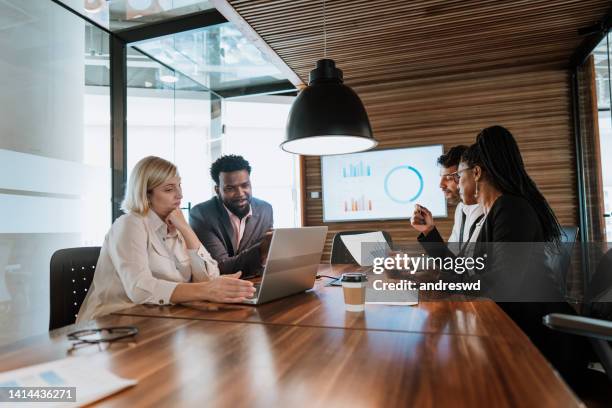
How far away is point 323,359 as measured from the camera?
33.4 inches

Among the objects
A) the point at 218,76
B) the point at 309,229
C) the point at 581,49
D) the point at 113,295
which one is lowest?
the point at 113,295

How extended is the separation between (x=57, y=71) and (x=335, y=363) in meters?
3.36

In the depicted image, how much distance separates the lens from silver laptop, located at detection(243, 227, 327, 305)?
4.50ft

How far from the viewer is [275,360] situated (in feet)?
2.78

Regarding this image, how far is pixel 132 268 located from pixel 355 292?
0.90 meters

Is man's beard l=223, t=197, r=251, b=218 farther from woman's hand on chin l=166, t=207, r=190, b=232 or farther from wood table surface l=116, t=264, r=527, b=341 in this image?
wood table surface l=116, t=264, r=527, b=341

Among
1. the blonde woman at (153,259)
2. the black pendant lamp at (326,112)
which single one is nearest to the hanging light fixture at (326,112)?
the black pendant lamp at (326,112)

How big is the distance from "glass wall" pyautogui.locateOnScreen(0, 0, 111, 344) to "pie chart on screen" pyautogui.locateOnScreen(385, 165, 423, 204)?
3.04 meters

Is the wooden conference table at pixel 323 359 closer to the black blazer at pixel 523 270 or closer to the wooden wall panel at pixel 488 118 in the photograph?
the black blazer at pixel 523 270

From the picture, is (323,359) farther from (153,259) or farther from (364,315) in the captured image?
(153,259)

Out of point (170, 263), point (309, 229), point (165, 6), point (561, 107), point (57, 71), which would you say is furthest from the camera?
point (561, 107)

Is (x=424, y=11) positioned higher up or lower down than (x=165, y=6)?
lower down

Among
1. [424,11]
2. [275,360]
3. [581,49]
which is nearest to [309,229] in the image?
[275,360]

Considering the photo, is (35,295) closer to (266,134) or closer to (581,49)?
(581,49)
